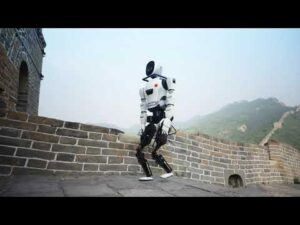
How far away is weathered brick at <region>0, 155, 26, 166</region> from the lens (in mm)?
3309

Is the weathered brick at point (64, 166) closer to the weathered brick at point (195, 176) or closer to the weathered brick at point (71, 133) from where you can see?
the weathered brick at point (71, 133)

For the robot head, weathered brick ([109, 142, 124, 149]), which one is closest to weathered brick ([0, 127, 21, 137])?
weathered brick ([109, 142, 124, 149])

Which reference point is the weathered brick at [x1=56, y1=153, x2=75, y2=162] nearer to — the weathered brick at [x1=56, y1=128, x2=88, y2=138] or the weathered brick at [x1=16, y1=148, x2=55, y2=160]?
the weathered brick at [x1=16, y1=148, x2=55, y2=160]

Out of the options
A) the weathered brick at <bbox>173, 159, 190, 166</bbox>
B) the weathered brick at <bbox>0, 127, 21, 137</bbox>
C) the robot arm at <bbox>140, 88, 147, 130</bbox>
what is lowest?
the weathered brick at <bbox>173, 159, 190, 166</bbox>

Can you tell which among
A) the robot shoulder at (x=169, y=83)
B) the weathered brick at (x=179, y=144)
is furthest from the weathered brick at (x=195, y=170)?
the robot shoulder at (x=169, y=83)

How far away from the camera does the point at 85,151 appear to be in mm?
4059

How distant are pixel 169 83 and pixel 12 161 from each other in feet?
8.57

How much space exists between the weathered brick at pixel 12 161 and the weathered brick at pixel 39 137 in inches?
12.9

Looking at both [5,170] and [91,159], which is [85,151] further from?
[5,170]

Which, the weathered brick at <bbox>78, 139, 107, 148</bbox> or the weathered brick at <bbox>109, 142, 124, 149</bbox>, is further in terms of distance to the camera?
the weathered brick at <bbox>109, 142, 124, 149</bbox>

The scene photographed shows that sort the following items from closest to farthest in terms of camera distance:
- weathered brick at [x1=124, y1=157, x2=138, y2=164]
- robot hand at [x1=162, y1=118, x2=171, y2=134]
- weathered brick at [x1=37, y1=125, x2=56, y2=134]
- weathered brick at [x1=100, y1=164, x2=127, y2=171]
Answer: weathered brick at [x1=37, y1=125, x2=56, y2=134]
robot hand at [x1=162, y1=118, x2=171, y2=134]
weathered brick at [x1=100, y1=164, x2=127, y2=171]
weathered brick at [x1=124, y1=157, x2=138, y2=164]

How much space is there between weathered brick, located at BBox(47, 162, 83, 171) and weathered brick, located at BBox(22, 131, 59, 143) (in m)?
0.35
